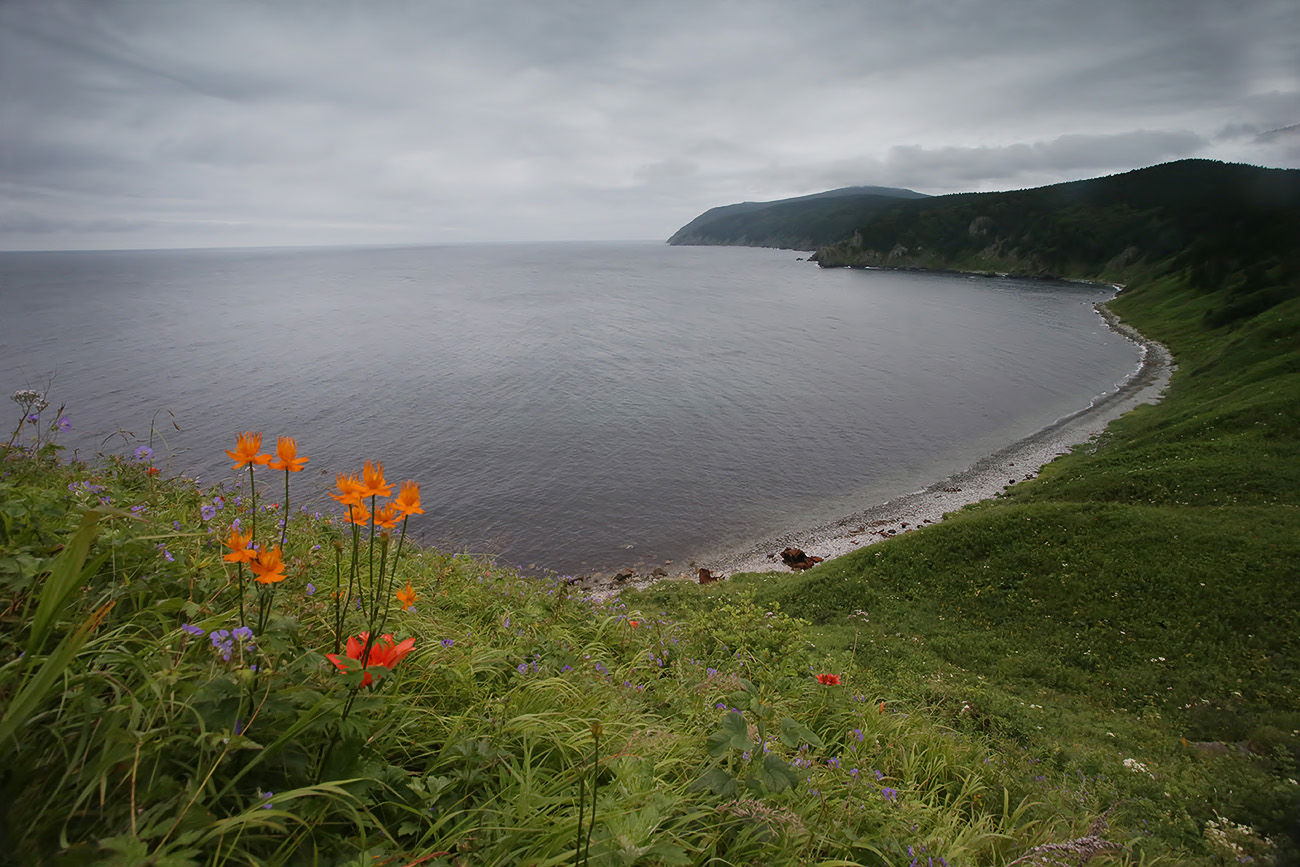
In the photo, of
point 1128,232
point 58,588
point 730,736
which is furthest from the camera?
point 1128,232

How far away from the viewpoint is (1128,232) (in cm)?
13788

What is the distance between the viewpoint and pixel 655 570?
27.8 m

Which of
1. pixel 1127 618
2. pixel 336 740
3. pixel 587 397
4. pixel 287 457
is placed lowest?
pixel 1127 618

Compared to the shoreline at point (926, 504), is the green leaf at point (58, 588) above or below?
above

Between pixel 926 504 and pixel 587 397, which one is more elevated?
pixel 587 397

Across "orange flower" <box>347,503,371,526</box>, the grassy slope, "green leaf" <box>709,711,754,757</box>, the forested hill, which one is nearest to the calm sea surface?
"orange flower" <box>347,503,371,526</box>

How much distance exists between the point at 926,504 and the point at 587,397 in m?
30.7

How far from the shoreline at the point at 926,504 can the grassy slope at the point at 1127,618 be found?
182 inches

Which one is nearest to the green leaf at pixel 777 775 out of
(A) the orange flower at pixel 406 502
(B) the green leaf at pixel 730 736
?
(B) the green leaf at pixel 730 736

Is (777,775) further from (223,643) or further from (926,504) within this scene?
(926,504)

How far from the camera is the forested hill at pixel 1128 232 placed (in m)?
76.2

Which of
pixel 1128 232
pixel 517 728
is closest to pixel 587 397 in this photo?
pixel 517 728

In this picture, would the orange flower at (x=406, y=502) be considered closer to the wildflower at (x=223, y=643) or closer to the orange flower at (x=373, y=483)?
the orange flower at (x=373, y=483)

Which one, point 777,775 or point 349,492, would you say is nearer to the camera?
point 349,492
